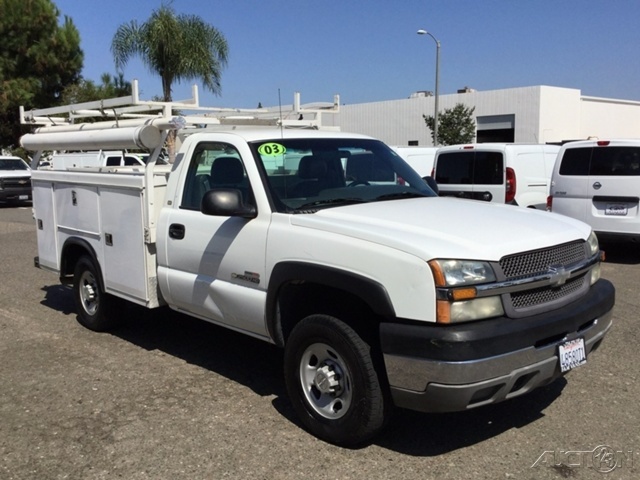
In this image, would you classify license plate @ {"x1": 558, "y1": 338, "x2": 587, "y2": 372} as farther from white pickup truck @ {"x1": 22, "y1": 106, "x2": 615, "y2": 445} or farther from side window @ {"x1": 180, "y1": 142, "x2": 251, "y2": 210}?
side window @ {"x1": 180, "y1": 142, "x2": 251, "y2": 210}

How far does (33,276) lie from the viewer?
9750 millimetres

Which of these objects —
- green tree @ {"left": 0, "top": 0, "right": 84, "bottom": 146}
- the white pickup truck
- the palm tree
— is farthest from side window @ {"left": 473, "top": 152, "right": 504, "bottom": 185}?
green tree @ {"left": 0, "top": 0, "right": 84, "bottom": 146}

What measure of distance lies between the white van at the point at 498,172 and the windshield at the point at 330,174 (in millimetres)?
6002

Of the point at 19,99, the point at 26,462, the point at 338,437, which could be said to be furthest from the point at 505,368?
the point at 19,99

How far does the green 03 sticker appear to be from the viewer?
4.76 metres

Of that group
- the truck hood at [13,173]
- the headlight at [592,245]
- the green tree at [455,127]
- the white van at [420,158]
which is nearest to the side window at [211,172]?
the headlight at [592,245]

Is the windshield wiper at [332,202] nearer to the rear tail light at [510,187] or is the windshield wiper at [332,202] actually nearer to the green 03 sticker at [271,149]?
the green 03 sticker at [271,149]

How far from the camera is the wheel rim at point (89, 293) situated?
6.62 metres

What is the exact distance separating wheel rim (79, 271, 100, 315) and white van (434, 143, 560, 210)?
6.73 meters

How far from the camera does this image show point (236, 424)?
437cm

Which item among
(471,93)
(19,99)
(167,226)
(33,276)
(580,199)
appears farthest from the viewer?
(471,93)

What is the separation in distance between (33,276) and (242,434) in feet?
22.1

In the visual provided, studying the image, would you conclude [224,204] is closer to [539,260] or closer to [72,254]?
[539,260]

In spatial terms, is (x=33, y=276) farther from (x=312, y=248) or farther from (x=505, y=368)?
(x=505, y=368)
